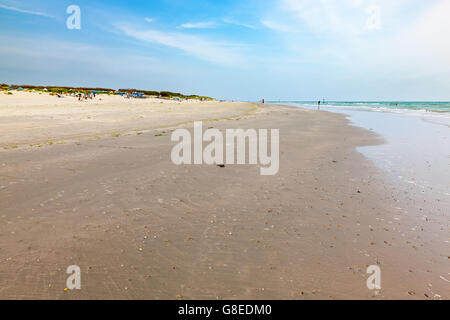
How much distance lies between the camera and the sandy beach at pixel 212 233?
135 inches

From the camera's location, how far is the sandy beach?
135 inches

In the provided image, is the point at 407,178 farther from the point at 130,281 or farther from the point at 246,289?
the point at 130,281

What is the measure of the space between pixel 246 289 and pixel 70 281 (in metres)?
2.39

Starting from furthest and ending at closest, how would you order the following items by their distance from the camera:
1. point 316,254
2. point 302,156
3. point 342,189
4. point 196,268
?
1. point 302,156
2. point 342,189
3. point 316,254
4. point 196,268

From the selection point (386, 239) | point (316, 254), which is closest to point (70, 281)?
point (316, 254)

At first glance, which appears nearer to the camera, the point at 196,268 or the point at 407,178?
the point at 196,268

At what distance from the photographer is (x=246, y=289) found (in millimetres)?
3365

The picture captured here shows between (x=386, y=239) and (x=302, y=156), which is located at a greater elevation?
(x=302, y=156)

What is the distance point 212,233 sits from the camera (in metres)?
4.73

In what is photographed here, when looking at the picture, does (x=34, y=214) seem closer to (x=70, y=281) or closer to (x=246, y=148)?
(x=70, y=281)
